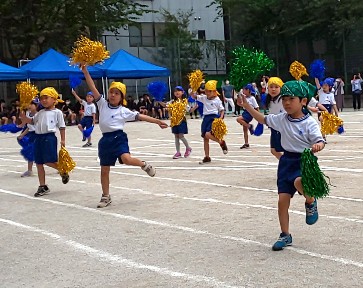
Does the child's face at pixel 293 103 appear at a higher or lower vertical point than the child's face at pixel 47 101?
lower

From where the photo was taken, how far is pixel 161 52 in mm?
40719

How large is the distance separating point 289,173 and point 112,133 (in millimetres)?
3573

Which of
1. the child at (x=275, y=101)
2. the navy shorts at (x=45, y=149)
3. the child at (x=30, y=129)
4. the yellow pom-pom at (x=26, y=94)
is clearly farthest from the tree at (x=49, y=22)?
the child at (x=275, y=101)

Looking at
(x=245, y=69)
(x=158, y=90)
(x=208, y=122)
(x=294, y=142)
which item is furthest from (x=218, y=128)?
(x=294, y=142)

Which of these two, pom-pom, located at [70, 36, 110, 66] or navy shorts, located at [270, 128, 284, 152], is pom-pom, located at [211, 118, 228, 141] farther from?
pom-pom, located at [70, 36, 110, 66]

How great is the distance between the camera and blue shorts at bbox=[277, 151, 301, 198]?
606 centimetres

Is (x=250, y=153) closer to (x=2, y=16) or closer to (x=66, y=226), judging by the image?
(x=66, y=226)

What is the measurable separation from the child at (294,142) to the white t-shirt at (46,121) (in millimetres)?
5193

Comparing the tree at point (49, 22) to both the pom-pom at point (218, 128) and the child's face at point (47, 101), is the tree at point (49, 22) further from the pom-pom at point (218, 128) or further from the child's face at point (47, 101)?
the child's face at point (47, 101)

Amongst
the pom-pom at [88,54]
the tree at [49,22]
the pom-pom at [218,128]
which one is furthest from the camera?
the tree at [49,22]

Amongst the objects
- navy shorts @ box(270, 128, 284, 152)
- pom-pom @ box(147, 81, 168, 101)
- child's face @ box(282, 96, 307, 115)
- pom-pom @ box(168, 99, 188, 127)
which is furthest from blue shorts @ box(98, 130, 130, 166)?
pom-pom @ box(168, 99, 188, 127)

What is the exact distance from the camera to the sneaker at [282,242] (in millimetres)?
5980

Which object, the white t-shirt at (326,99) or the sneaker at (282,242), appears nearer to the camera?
the sneaker at (282,242)

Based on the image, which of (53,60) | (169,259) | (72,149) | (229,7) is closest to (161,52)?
(229,7)
